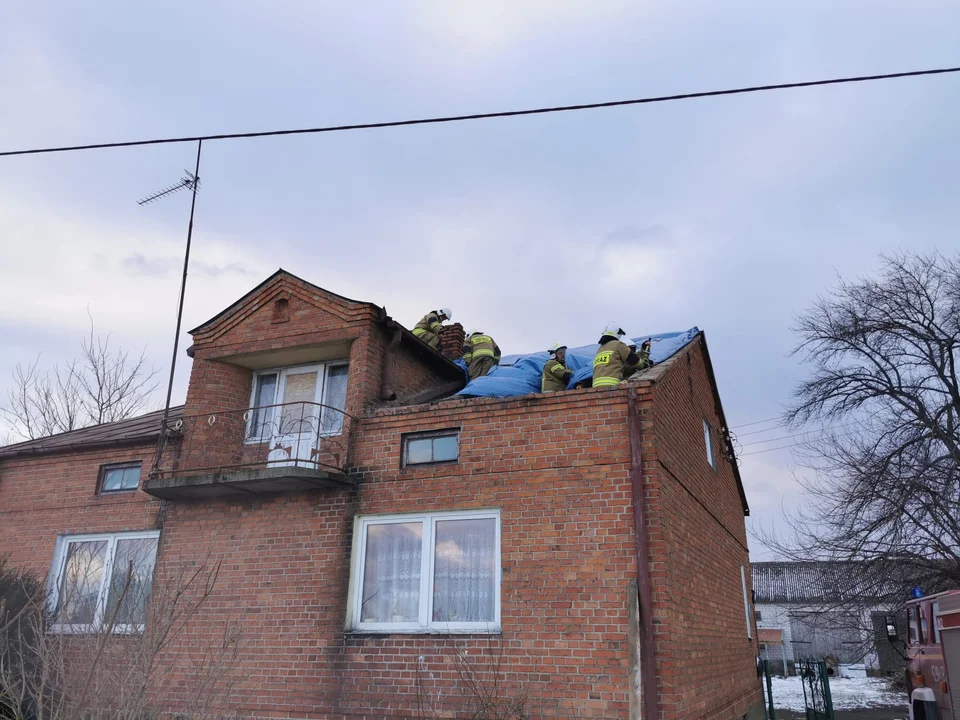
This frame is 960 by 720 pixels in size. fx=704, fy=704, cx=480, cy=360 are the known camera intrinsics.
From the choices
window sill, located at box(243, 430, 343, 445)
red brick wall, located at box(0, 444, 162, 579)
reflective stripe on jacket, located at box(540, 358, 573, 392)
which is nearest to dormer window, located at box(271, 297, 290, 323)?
window sill, located at box(243, 430, 343, 445)

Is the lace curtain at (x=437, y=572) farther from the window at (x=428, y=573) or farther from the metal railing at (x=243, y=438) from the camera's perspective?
the metal railing at (x=243, y=438)

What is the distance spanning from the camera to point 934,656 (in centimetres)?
977

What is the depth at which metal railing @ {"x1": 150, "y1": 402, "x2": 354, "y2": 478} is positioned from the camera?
1008 cm

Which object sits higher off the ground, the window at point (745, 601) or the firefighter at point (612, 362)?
the firefighter at point (612, 362)

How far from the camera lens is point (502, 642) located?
25.2 ft

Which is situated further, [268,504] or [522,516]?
[268,504]

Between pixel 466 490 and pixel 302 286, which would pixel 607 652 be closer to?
pixel 466 490

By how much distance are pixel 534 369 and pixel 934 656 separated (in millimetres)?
6848

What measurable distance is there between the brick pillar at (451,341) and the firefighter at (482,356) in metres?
0.85

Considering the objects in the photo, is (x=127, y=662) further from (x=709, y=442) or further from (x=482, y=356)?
(x=709, y=442)

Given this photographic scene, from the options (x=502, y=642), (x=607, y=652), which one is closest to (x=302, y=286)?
(x=502, y=642)

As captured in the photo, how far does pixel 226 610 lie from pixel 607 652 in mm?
4975

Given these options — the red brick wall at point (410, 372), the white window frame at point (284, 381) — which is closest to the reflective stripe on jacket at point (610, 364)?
the red brick wall at point (410, 372)

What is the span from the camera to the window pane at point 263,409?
1080 centimetres
